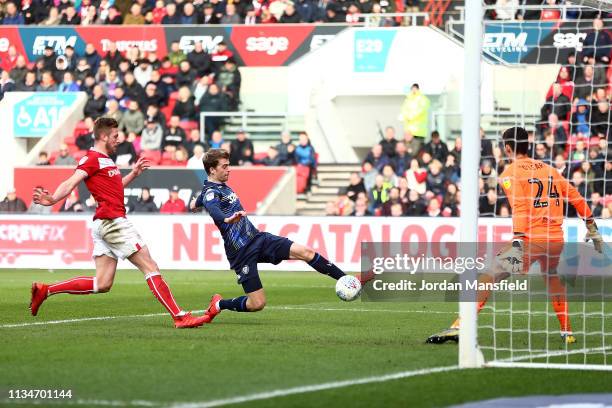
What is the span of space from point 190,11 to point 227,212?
20549mm

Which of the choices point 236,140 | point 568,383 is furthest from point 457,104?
point 568,383

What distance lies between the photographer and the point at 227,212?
484 inches

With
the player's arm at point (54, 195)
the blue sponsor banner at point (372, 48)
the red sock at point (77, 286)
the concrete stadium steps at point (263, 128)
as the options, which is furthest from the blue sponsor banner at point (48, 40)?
the player's arm at point (54, 195)

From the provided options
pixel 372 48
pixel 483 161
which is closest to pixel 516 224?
pixel 483 161

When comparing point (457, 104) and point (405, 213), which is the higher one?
point (457, 104)

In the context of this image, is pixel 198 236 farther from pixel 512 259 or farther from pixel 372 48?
pixel 512 259

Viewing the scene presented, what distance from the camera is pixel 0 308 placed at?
49.5 feet

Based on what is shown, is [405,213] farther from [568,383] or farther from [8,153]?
[568,383]

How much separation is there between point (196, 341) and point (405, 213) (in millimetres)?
13490

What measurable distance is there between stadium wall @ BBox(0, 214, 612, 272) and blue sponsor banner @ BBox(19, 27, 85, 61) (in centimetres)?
965

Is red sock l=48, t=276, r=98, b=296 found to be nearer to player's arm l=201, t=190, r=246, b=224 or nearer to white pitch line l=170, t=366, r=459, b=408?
player's arm l=201, t=190, r=246, b=224

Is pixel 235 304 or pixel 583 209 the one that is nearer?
pixel 583 209

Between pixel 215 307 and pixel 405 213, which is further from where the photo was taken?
pixel 405 213

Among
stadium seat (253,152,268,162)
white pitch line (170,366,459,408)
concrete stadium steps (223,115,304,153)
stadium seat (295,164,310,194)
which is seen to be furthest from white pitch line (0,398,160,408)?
concrete stadium steps (223,115,304,153)
